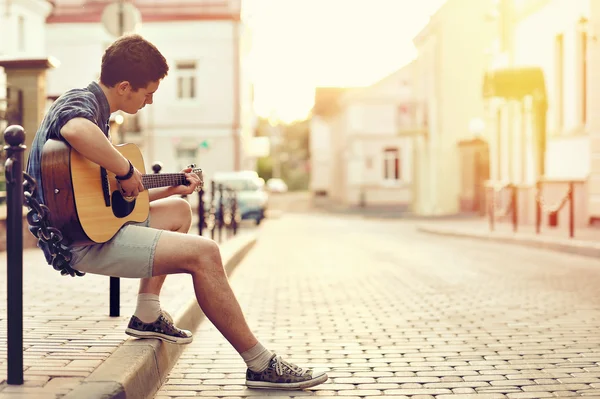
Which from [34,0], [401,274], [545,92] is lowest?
[401,274]

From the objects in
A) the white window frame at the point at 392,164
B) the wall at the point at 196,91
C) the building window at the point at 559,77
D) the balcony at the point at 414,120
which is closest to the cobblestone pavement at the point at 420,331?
the building window at the point at 559,77

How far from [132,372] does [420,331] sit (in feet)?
8.05

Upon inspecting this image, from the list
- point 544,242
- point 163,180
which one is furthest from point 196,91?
point 163,180

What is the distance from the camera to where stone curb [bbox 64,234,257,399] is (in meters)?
3.11

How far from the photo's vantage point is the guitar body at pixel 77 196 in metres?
3.46

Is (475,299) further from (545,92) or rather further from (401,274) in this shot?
(545,92)

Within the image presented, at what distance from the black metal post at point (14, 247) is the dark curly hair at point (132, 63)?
2.06 feet

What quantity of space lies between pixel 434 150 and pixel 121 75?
104ft

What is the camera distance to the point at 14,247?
3.19m

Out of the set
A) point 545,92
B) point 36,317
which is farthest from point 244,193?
point 36,317

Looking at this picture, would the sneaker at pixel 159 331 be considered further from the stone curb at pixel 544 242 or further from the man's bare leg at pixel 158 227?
the stone curb at pixel 544 242

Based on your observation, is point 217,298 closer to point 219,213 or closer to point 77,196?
point 77,196

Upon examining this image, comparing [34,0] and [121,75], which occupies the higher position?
[34,0]

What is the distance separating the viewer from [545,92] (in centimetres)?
1967
